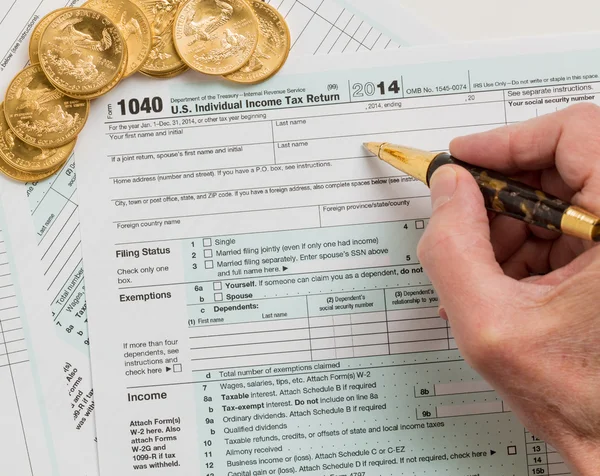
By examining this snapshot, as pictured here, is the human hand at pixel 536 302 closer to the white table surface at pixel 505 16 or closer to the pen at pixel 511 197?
the pen at pixel 511 197

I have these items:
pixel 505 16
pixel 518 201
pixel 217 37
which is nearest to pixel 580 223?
pixel 518 201

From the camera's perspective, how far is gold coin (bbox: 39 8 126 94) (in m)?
0.69

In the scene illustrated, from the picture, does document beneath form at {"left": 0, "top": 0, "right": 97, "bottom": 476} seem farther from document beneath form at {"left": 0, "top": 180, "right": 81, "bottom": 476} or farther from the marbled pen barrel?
the marbled pen barrel

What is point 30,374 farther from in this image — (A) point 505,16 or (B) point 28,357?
(A) point 505,16

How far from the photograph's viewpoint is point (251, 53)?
0.69 metres

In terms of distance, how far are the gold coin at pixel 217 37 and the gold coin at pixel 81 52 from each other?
3.2 inches

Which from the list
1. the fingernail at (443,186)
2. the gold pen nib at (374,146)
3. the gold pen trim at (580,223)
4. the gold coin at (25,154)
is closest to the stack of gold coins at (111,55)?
the gold coin at (25,154)

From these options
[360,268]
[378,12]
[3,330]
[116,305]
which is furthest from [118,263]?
[378,12]

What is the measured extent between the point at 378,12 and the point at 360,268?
0.31m

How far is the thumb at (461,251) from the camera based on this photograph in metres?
0.51

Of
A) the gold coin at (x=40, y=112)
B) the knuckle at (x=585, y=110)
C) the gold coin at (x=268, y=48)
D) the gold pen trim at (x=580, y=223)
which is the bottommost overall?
the gold pen trim at (x=580, y=223)

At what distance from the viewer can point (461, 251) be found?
20.5 inches

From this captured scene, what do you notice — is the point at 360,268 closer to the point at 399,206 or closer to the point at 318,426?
the point at 399,206

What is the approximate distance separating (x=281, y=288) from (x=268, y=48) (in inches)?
11.4
